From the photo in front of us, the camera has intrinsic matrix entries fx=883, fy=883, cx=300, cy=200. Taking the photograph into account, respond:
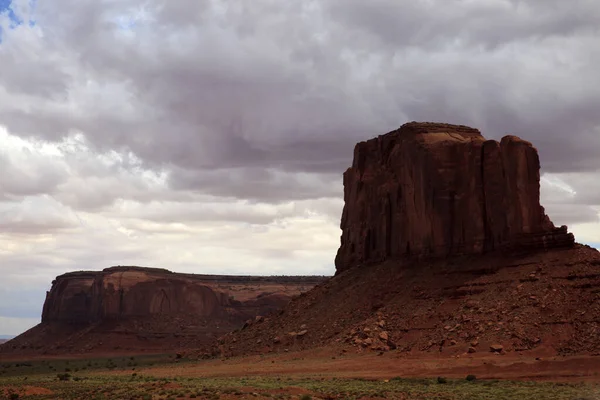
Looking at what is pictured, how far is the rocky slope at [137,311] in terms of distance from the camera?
151625mm

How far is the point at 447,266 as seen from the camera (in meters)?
78.3

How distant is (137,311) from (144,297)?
9.32ft

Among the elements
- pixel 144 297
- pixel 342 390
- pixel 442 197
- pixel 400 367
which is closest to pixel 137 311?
pixel 144 297

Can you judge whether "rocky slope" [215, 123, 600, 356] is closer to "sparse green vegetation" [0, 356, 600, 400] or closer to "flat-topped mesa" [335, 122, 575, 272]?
"flat-topped mesa" [335, 122, 575, 272]

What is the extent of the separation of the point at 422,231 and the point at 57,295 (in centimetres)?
11353

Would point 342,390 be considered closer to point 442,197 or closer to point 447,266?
point 447,266

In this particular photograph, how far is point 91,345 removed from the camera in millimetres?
148875

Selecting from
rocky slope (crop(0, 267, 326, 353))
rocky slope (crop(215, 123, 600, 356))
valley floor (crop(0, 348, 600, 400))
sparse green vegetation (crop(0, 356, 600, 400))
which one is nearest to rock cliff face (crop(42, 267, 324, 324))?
rocky slope (crop(0, 267, 326, 353))

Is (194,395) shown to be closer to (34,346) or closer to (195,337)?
(195,337)

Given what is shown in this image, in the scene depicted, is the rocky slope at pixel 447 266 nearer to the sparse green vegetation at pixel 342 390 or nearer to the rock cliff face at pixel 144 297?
the sparse green vegetation at pixel 342 390

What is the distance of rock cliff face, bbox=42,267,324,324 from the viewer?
159250 millimetres

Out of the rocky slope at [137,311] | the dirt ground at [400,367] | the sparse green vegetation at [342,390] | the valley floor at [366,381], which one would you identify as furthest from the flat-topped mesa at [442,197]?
the rocky slope at [137,311]

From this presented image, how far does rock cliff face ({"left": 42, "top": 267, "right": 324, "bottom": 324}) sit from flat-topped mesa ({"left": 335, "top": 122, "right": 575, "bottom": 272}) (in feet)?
230

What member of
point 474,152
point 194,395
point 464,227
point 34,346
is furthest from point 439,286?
point 34,346
